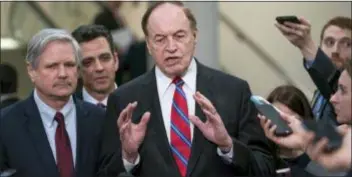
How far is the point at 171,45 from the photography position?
13.4ft

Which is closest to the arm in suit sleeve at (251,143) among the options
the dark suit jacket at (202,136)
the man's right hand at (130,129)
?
the dark suit jacket at (202,136)

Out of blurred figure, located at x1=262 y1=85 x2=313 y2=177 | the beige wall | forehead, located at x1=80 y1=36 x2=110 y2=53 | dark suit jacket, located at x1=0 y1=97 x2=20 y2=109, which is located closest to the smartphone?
blurred figure, located at x1=262 y1=85 x2=313 y2=177

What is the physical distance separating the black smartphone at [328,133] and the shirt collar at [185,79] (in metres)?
1.08

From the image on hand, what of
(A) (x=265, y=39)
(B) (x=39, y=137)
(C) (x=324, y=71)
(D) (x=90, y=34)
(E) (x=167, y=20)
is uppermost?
(E) (x=167, y=20)

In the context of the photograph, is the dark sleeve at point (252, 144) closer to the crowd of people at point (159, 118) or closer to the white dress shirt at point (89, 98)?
the crowd of people at point (159, 118)

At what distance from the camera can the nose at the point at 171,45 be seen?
4.09 meters

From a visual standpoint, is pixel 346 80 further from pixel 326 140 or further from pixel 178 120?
pixel 178 120

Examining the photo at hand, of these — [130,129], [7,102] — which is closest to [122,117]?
[130,129]

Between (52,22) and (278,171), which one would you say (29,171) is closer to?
(278,171)

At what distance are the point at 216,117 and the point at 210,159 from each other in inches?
10.6

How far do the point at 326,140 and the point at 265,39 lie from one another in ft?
20.6

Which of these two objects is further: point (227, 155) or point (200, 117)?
point (200, 117)

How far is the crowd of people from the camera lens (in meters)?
3.98

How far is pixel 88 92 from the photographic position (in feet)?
16.6
